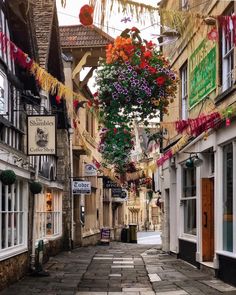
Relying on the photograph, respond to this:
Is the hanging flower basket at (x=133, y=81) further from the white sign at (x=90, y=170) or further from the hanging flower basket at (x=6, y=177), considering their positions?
the white sign at (x=90, y=170)

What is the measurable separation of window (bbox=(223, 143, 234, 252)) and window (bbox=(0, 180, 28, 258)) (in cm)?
453

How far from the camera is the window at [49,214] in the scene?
54.4 ft

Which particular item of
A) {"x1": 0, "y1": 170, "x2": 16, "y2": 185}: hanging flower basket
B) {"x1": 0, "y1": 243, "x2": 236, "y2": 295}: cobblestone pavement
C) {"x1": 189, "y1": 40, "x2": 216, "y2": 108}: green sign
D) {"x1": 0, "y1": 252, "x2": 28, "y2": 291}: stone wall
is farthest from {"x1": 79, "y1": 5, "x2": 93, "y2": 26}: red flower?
{"x1": 0, "y1": 252, "x2": 28, "y2": 291}: stone wall

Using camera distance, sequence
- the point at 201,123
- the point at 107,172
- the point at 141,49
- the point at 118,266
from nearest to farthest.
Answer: the point at 141,49
the point at 201,123
the point at 118,266
the point at 107,172

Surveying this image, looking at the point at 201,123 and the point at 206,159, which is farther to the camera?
the point at 206,159

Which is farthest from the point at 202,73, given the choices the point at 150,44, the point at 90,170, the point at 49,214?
the point at 90,170

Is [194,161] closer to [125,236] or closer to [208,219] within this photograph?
[208,219]

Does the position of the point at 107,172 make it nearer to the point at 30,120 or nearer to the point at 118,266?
the point at 118,266

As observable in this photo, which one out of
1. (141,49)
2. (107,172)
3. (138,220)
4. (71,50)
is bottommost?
(138,220)

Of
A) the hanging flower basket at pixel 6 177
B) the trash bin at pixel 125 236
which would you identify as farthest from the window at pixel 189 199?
the trash bin at pixel 125 236

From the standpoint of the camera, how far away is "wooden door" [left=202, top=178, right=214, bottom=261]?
1401cm

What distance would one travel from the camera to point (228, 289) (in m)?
10.8

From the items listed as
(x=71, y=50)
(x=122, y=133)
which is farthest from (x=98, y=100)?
(x=71, y=50)

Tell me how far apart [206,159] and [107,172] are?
22.5 ft
